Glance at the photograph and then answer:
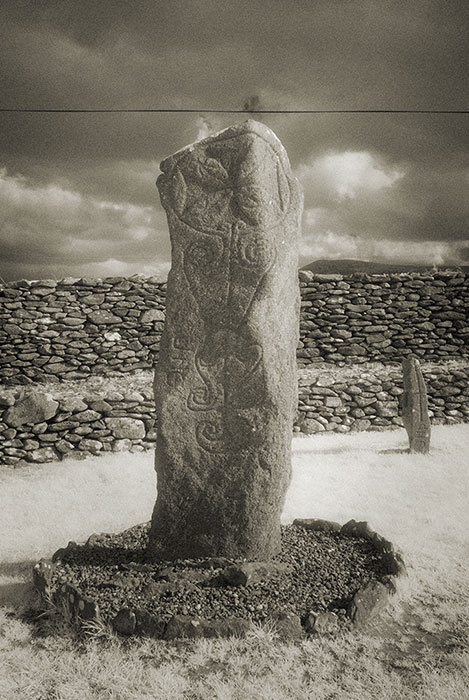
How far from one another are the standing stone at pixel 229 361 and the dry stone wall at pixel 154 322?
7.97m

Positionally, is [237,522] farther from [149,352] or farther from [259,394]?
[149,352]

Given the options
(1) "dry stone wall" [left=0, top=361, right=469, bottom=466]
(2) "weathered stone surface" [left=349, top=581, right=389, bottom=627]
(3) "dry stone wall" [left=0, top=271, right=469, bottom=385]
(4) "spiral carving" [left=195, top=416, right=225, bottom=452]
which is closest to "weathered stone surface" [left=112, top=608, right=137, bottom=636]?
(4) "spiral carving" [left=195, top=416, right=225, bottom=452]

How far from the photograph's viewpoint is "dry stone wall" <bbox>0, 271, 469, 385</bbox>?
464 inches

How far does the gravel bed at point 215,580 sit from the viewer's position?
3.75 m

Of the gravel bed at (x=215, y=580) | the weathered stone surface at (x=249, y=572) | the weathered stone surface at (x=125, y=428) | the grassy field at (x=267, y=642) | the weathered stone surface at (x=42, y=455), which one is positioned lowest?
the grassy field at (x=267, y=642)

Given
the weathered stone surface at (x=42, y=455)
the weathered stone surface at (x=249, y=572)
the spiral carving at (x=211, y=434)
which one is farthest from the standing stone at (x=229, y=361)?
the weathered stone surface at (x=42, y=455)

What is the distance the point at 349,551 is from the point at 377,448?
17.2 feet

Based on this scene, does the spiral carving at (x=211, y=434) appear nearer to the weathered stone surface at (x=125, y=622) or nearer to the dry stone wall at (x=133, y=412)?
the weathered stone surface at (x=125, y=622)

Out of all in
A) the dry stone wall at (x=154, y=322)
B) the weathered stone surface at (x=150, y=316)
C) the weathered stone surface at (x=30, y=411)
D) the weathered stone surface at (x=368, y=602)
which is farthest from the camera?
the weathered stone surface at (x=150, y=316)

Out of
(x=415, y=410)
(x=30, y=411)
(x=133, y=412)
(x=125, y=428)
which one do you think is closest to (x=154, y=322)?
(x=133, y=412)

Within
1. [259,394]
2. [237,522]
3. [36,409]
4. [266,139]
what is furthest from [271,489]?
[36,409]

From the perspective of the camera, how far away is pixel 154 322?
1258 centimetres

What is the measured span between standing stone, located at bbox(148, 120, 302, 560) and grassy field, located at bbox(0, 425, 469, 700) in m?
0.98

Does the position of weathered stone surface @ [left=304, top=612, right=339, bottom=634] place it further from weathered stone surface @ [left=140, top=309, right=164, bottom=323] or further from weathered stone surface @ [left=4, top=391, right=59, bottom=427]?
weathered stone surface @ [left=140, top=309, right=164, bottom=323]
